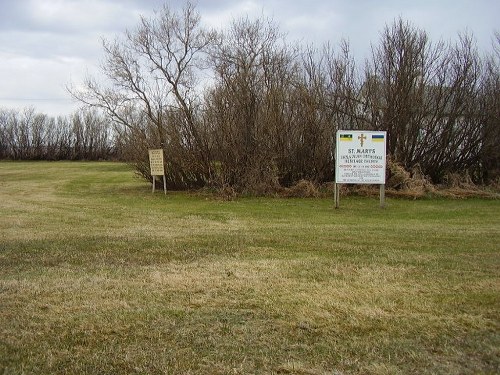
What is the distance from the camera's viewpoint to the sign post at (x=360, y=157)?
15352 millimetres

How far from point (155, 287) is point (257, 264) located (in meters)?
1.70

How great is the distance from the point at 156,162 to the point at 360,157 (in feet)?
27.0

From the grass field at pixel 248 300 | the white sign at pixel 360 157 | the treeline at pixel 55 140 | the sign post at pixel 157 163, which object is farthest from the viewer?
the treeline at pixel 55 140

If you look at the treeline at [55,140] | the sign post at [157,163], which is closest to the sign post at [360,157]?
the sign post at [157,163]

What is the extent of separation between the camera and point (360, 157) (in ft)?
50.8

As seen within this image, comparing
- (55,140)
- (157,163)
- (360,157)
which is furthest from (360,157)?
(55,140)

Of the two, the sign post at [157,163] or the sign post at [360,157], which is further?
the sign post at [157,163]

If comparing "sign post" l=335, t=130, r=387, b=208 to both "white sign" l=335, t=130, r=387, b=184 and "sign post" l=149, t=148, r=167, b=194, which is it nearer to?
"white sign" l=335, t=130, r=387, b=184

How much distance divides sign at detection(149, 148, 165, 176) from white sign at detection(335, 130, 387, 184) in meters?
7.31

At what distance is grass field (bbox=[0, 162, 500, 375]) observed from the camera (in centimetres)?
370

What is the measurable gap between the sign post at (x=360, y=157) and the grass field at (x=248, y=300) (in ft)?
16.8

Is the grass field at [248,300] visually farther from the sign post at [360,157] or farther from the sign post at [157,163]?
the sign post at [157,163]

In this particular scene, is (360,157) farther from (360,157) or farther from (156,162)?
(156,162)

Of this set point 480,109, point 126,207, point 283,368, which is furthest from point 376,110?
point 283,368
